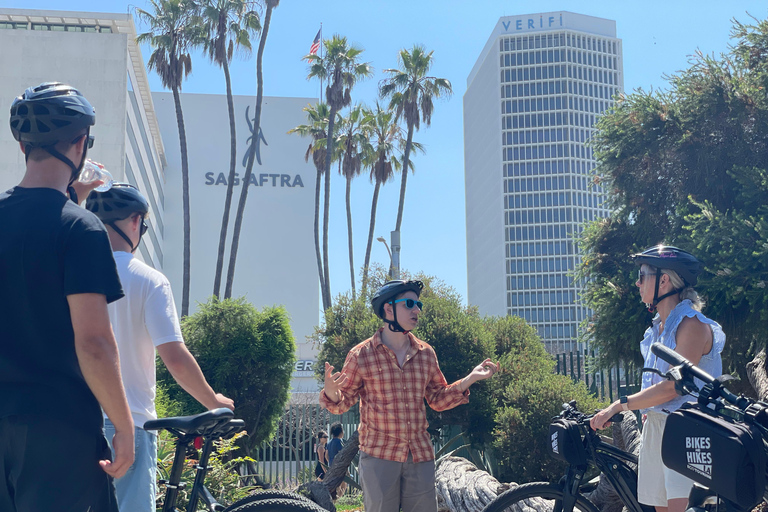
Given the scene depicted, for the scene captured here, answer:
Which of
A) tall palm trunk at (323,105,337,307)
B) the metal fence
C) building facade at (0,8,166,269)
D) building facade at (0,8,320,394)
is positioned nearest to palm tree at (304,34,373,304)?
tall palm trunk at (323,105,337,307)

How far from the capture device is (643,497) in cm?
388

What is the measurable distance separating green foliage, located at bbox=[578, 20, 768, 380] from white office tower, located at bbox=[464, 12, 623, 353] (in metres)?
116

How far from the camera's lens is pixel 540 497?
4137 mm

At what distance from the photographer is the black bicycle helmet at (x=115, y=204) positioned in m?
3.38

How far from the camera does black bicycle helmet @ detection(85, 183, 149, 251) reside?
3381 millimetres

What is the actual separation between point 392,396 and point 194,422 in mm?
2006

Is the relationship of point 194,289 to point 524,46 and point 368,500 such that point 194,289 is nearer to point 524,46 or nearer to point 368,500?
point 524,46

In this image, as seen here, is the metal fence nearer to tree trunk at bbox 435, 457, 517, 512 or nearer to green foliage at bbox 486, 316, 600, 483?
green foliage at bbox 486, 316, 600, 483

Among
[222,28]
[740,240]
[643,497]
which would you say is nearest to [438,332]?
[740,240]

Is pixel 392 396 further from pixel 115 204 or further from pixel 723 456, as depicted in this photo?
pixel 723 456

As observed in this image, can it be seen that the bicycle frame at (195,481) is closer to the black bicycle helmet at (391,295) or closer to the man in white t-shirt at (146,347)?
the man in white t-shirt at (146,347)

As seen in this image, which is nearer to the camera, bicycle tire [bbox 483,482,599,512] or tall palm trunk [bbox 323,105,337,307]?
bicycle tire [bbox 483,482,599,512]

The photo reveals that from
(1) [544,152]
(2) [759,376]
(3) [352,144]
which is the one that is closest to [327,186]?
(3) [352,144]

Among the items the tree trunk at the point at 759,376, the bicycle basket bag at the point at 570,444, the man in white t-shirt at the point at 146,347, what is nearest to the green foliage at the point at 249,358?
the tree trunk at the point at 759,376
